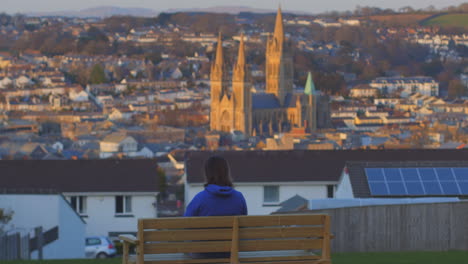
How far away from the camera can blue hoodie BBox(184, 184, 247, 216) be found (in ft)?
25.1

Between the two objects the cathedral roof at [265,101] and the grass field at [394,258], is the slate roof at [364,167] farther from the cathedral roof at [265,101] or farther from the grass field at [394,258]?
the cathedral roof at [265,101]

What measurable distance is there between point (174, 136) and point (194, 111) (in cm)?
2399

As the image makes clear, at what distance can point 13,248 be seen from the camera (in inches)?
562

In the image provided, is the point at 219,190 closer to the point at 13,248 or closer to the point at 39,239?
the point at 13,248

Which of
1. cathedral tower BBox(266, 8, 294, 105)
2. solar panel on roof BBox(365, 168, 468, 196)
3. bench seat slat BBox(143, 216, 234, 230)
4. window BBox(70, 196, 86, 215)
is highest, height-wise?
bench seat slat BBox(143, 216, 234, 230)

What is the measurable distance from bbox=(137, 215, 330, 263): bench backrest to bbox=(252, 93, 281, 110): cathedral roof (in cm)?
9434

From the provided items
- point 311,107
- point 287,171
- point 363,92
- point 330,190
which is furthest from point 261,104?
point 330,190

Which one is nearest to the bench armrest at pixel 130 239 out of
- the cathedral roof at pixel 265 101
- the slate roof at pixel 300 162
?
the slate roof at pixel 300 162

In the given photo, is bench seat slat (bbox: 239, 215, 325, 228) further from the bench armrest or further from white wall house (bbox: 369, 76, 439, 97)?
white wall house (bbox: 369, 76, 439, 97)

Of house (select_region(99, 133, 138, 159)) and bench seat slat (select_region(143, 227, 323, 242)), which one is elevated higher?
bench seat slat (select_region(143, 227, 323, 242))

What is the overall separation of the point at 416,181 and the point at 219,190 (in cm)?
901

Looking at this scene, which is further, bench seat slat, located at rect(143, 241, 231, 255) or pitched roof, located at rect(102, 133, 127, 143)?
pitched roof, located at rect(102, 133, 127, 143)

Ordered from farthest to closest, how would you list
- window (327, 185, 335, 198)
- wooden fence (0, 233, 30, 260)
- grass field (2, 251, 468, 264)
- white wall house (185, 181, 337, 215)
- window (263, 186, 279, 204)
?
1. window (327, 185, 335, 198)
2. window (263, 186, 279, 204)
3. white wall house (185, 181, 337, 215)
4. wooden fence (0, 233, 30, 260)
5. grass field (2, 251, 468, 264)

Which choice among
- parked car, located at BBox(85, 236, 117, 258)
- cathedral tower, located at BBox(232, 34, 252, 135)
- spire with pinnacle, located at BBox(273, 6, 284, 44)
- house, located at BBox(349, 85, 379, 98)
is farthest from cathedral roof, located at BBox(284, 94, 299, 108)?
parked car, located at BBox(85, 236, 117, 258)
